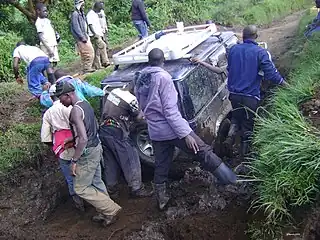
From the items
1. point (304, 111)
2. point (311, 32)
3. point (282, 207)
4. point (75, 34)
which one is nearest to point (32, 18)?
point (75, 34)

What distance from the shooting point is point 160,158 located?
6.06 metres

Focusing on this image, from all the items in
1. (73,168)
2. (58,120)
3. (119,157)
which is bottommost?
(119,157)

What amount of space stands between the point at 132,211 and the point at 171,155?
99cm

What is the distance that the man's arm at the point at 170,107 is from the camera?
5.53 m

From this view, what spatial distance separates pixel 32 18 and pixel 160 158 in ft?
33.8

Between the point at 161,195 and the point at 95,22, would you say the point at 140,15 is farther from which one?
the point at 161,195

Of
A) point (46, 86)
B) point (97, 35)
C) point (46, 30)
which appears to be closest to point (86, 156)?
point (46, 86)

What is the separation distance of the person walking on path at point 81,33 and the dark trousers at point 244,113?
4.77 metres

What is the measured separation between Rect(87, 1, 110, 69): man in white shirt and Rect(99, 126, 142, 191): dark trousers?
200 inches

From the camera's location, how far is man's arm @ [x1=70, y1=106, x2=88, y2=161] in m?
5.64

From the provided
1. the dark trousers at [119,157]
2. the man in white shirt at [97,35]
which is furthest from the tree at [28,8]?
the dark trousers at [119,157]

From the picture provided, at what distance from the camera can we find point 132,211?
6.54m

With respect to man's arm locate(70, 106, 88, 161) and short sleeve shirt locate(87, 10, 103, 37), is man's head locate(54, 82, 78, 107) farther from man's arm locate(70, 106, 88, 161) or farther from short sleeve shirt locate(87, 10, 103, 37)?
short sleeve shirt locate(87, 10, 103, 37)

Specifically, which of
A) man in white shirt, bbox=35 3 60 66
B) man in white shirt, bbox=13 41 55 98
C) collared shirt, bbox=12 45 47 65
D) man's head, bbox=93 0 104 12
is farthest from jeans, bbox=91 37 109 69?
collared shirt, bbox=12 45 47 65
